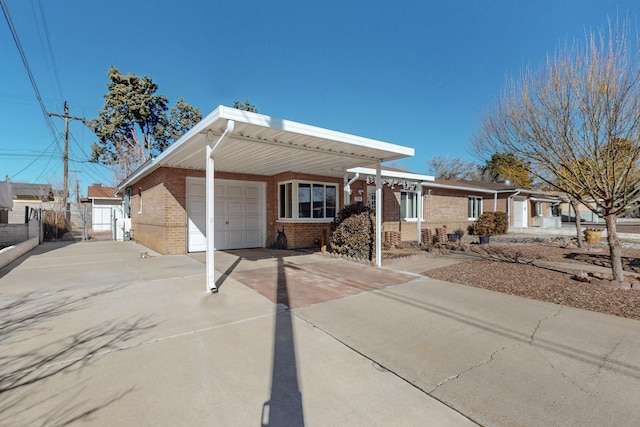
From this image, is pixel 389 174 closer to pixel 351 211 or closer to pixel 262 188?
pixel 351 211

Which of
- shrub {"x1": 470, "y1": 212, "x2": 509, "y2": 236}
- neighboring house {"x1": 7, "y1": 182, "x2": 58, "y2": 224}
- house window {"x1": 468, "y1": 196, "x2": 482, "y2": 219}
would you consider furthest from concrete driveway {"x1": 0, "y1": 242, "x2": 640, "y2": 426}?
neighboring house {"x1": 7, "y1": 182, "x2": 58, "y2": 224}

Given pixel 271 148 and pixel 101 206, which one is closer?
pixel 271 148

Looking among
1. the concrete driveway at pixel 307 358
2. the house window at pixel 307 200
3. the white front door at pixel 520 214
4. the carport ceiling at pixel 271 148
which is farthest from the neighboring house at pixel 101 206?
the white front door at pixel 520 214

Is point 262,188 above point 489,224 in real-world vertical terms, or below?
above

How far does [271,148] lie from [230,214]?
4.87m

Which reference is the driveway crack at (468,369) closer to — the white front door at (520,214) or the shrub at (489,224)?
the shrub at (489,224)

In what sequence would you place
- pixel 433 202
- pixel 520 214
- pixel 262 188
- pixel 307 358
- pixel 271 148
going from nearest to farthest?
1. pixel 307 358
2. pixel 271 148
3. pixel 262 188
4. pixel 433 202
5. pixel 520 214

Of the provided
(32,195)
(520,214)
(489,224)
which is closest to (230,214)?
(489,224)

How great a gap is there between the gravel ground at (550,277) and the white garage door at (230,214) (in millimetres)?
6831

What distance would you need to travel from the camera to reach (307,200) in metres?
11.4

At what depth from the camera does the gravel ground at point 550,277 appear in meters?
4.94

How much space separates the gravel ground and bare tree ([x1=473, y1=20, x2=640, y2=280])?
908mm

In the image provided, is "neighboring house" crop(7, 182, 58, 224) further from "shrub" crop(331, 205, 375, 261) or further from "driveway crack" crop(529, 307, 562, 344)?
"driveway crack" crop(529, 307, 562, 344)

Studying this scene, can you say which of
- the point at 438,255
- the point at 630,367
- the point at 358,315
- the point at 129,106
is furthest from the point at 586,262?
the point at 129,106
